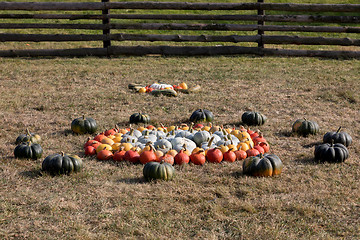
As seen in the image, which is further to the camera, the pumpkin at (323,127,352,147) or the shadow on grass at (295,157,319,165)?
the pumpkin at (323,127,352,147)

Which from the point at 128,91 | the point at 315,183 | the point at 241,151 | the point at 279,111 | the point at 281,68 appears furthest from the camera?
the point at 281,68

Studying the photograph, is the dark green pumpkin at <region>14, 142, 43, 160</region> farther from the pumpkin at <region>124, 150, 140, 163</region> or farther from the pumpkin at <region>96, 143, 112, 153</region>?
the pumpkin at <region>124, 150, 140, 163</region>

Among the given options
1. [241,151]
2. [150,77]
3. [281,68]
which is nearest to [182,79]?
[150,77]

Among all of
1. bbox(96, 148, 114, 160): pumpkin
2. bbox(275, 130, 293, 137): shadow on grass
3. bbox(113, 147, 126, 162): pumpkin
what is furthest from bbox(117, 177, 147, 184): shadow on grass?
bbox(275, 130, 293, 137): shadow on grass

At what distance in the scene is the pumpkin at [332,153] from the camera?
576 centimetres

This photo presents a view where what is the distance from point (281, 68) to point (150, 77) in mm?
3638

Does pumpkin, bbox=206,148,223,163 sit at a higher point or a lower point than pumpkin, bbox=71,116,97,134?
lower

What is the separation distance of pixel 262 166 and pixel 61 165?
232 cm

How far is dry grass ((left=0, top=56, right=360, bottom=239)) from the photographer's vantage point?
420 cm

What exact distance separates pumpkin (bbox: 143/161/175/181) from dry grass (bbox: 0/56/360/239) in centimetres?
10

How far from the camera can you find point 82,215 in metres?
4.44

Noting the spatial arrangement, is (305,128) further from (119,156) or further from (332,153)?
(119,156)

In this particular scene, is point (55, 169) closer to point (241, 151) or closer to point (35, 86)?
point (241, 151)

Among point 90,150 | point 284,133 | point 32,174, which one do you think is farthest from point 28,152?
point 284,133
